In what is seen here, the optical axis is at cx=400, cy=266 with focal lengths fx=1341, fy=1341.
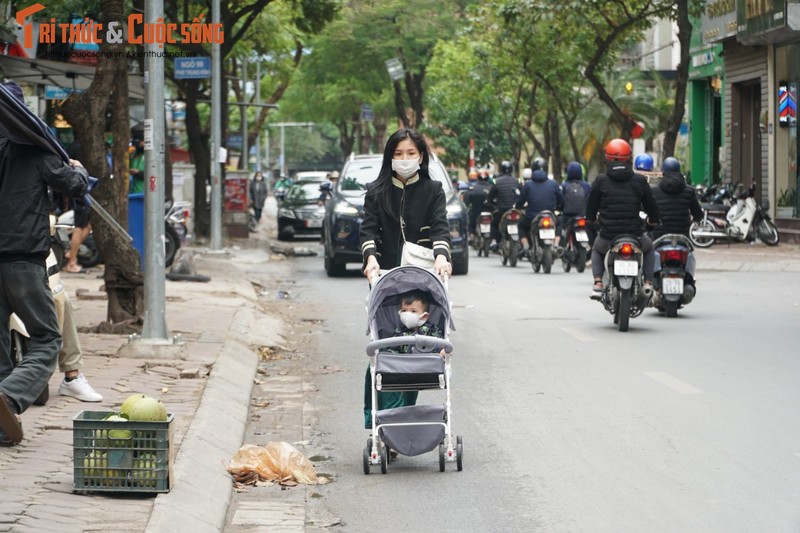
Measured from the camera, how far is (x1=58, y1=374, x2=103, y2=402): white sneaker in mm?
8781

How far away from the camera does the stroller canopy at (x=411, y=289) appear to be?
289 inches

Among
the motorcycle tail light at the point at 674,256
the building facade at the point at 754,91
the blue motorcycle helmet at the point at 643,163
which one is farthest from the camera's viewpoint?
the building facade at the point at 754,91

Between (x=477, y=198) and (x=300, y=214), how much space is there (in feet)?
27.5

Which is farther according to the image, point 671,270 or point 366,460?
point 671,270

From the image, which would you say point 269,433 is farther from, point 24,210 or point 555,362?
point 555,362

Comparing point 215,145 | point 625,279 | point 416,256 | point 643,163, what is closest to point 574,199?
point 643,163

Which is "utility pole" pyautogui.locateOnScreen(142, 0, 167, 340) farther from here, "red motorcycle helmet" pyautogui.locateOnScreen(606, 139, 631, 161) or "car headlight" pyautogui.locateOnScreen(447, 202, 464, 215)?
"car headlight" pyautogui.locateOnScreen(447, 202, 464, 215)

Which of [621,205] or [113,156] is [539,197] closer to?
[621,205]

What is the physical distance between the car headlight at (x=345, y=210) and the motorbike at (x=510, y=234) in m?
3.65

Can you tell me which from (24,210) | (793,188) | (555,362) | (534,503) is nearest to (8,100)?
(24,210)

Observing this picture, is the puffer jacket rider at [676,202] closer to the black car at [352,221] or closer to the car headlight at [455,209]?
the black car at [352,221]

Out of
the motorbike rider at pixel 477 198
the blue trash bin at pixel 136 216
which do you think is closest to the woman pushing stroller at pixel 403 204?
the blue trash bin at pixel 136 216

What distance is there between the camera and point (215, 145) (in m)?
28.0

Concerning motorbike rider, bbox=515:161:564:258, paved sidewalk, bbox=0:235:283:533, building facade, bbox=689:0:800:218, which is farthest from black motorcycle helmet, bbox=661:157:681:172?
building facade, bbox=689:0:800:218
